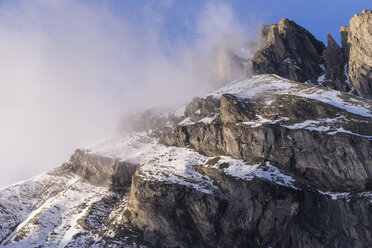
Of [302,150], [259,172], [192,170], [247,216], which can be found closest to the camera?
[247,216]

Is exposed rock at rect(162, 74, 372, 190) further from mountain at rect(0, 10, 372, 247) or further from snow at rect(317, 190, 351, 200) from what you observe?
snow at rect(317, 190, 351, 200)

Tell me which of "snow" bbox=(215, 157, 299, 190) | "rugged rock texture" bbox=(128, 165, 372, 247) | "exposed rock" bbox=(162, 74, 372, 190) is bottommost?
"rugged rock texture" bbox=(128, 165, 372, 247)

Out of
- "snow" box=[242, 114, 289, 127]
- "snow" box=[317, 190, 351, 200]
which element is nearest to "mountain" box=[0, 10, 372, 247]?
"snow" box=[317, 190, 351, 200]

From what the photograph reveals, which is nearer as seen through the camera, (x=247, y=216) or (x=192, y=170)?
(x=247, y=216)

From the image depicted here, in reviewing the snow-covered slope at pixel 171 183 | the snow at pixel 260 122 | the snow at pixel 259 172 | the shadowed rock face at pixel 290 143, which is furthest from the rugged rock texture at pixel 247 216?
the snow at pixel 260 122

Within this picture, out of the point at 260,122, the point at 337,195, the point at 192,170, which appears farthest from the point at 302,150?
the point at 192,170

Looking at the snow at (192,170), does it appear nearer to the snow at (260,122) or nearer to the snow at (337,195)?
the snow at (337,195)

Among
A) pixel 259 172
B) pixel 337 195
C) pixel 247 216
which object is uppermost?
pixel 259 172

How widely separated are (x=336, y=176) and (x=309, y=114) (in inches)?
1396

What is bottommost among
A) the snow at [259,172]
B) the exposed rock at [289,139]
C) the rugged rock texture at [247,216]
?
the rugged rock texture at [247,216]

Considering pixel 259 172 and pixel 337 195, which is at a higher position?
pixel 259 172

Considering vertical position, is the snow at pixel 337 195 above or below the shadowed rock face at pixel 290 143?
below

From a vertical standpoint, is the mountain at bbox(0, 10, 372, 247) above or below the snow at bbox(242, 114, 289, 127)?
below

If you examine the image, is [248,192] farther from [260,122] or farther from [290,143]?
[260,122]
